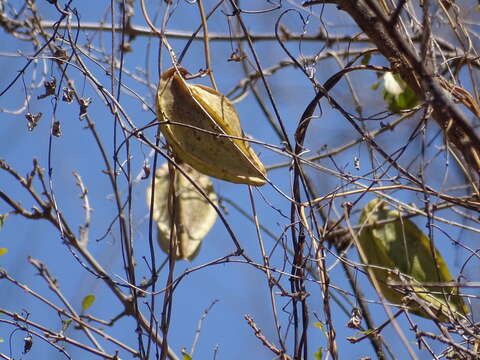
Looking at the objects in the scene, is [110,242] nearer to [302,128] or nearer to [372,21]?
[302,128]

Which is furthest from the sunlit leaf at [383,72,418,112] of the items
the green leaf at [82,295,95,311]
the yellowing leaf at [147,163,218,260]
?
Result: the green leaf at [82,295,95,311]

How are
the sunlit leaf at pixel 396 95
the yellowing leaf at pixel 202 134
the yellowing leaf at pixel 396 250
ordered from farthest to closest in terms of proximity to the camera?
the sunlit leaf at pixel 396 95, the yellowing leaf at pixel 396 250, the yellowing leaf at pixel 202 134

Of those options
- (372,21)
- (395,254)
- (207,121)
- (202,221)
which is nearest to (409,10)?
(372,21)

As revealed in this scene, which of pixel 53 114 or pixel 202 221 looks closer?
pixel 53 114

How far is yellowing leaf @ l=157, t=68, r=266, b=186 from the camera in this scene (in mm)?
1380

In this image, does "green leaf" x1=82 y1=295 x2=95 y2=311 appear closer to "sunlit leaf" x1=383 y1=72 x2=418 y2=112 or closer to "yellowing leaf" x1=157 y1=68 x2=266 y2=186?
"yellowing leaf" x1=157 y1=68 x2=266 y2=186

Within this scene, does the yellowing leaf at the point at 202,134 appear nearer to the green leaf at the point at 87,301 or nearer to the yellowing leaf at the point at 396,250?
the yellowing leaf at the point at 396,250

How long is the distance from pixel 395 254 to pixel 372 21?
0.81 m

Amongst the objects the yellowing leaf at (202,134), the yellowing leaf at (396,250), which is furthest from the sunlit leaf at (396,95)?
the yellowing leaf at (202,134)

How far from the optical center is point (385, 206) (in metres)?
2.09

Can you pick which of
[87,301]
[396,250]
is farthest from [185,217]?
[396,250]

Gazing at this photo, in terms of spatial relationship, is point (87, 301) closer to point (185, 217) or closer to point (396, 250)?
point (185, 217)

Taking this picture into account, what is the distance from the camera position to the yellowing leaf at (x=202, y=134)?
54.3 inches

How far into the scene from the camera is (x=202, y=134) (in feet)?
4.58
